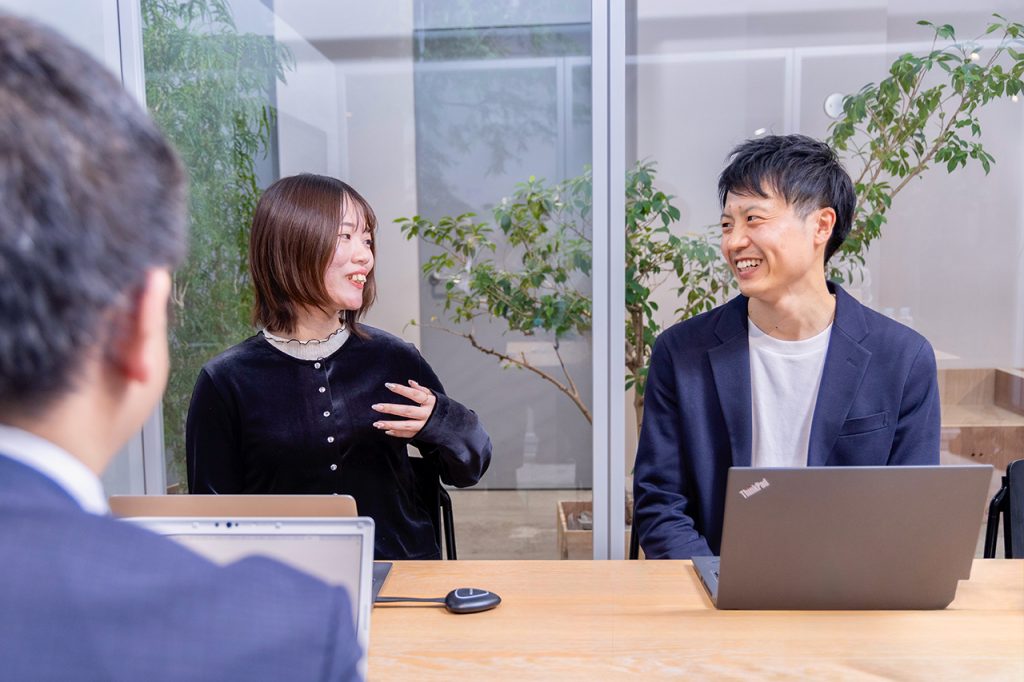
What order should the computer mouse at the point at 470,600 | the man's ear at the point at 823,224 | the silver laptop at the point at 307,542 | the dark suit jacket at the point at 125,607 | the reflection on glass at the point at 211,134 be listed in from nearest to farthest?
the dark suit jacket at the point at 125,607 < the silver laptop at the point at 307,542 < the computer mouse at the point at 470,600 < the man's ear at the point at 823,224 < the reflection on glass at the point at 211,134

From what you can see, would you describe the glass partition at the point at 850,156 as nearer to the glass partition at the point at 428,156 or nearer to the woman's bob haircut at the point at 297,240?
the glass partition at the point at 428,156

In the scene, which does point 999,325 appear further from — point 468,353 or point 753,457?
point 468,353

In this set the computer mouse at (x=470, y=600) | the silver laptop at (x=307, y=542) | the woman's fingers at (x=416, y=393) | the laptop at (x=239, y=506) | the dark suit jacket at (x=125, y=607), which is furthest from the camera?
the woman's fingers at (x=416, y=393)

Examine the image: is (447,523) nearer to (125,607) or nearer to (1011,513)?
(1011,513)

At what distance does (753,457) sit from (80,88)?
1.73m

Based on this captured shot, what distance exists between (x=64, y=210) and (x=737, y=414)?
5.50ft

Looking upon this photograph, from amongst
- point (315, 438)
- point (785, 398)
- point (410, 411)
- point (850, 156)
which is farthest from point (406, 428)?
point (850, 156)

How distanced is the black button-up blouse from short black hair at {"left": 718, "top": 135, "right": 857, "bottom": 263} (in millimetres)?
866

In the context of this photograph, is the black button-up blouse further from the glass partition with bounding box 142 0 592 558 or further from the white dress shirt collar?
the white dress shirt collar

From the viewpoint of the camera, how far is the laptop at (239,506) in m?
1.24

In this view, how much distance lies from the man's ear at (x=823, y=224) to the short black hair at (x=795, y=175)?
2 centimetres

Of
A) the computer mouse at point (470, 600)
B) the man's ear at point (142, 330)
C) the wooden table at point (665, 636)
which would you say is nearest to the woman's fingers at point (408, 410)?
the wooden table at point (665, 636)

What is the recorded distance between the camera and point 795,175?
1.91 m

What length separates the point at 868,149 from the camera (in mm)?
2451
